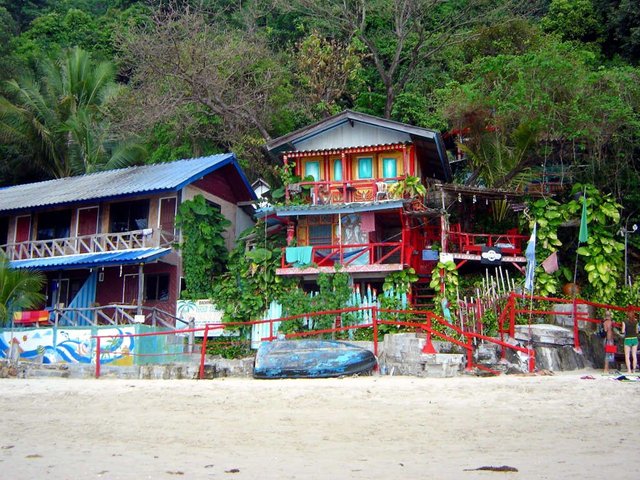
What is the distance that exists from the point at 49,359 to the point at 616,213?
57.5ft

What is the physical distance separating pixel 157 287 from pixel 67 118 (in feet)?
43.6

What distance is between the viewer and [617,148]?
2356cm

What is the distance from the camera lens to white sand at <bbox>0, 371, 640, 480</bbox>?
8.25 meters

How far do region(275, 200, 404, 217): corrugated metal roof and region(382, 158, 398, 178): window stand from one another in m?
2.09

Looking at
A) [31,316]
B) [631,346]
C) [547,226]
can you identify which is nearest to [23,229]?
[31,316]

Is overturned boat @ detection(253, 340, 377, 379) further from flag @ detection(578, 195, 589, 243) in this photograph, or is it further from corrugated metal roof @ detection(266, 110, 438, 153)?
corrugated metal roof @ detection(266, 110, 438, 153)

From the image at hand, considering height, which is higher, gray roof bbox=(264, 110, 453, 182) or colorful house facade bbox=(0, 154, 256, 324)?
gray roof bbox=(264, 110, 453, 182)

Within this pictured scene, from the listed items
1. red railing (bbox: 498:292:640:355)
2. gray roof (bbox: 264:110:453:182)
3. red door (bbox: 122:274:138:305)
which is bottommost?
red railing (bbox: 498:292:640:355)

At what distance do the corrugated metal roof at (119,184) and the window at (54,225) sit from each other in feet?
2.50

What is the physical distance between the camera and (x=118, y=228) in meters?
26.1

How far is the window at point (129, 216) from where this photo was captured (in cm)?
2559

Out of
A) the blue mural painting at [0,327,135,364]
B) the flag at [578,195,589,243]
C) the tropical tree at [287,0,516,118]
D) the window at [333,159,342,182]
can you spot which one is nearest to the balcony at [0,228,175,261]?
the blue mural painting at [0,327,135,364]

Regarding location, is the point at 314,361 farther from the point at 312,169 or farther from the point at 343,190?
the point at 312,169

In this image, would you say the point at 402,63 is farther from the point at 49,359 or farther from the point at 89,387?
the point at 89,387
